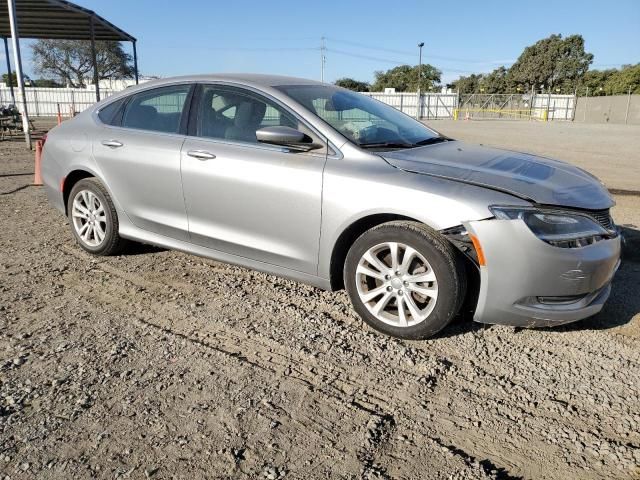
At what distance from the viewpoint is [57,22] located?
1936 cm

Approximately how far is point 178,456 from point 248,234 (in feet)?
6.19

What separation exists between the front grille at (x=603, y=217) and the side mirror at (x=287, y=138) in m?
1.79

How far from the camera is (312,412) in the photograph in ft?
8.59

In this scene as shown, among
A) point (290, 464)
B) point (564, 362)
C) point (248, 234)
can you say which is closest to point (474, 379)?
point (564, 362)

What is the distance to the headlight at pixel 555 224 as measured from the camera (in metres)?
3.05

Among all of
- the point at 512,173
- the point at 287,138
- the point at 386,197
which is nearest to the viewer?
the point at 386,197

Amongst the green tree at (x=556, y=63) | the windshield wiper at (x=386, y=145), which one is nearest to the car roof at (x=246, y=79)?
the windshield wiper at (x=386, y=145)

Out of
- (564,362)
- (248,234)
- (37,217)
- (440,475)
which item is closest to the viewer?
(440,475)

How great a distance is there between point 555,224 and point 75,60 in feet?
252

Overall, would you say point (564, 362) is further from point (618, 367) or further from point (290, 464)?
point (290, 464)

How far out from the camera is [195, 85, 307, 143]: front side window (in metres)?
3.92

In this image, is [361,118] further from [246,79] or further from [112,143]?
[112,143]

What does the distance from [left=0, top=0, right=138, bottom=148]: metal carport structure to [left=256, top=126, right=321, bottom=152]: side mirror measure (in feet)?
41.8

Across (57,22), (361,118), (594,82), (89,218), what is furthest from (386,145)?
(594,82)
